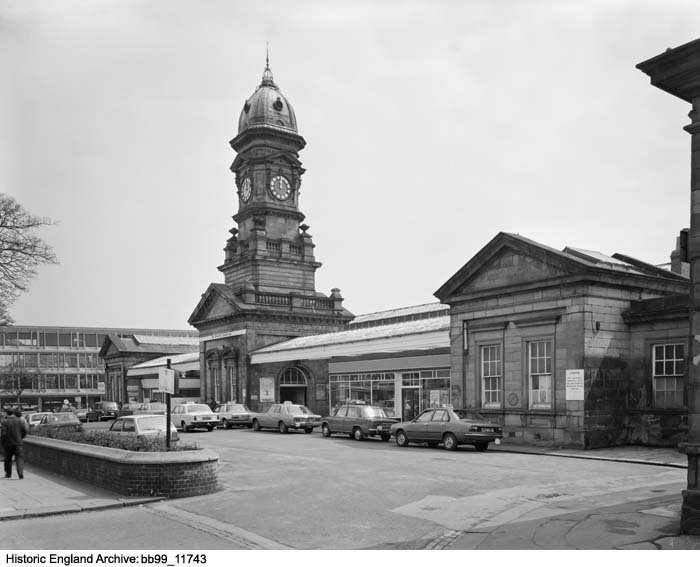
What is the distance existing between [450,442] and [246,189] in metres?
41.0

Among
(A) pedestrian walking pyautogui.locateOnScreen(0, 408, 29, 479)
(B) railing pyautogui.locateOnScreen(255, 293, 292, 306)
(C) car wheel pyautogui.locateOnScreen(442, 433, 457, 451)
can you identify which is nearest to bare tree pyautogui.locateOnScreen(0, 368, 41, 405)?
(B) railing pyautogui.locateOnScreen(255, 293, 292, 306)

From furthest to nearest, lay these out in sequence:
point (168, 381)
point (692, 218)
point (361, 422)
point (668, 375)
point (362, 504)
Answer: point (361, 422) < point (668, 375) < point (168, 381) < point (362, 504) < point (692, 218)

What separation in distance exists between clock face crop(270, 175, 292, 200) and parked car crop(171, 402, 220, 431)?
2534cm

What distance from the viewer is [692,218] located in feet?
34.6

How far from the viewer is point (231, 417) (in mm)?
40281

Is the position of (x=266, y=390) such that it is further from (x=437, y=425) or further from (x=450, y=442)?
(x=450, y=442)

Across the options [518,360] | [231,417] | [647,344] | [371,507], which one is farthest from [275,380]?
[371,507]

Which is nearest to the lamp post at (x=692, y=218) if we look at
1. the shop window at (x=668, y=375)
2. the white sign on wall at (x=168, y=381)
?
the white sign on wall at (x=168, y=381)

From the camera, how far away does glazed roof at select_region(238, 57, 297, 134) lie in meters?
60.5

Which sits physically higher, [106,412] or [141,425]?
[141,425]

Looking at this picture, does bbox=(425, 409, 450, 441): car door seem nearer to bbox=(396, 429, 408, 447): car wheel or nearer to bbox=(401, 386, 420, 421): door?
bbox=(396, 429, 408, 447): car wheel

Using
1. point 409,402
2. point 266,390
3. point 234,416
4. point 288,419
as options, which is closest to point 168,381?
point 288,419
